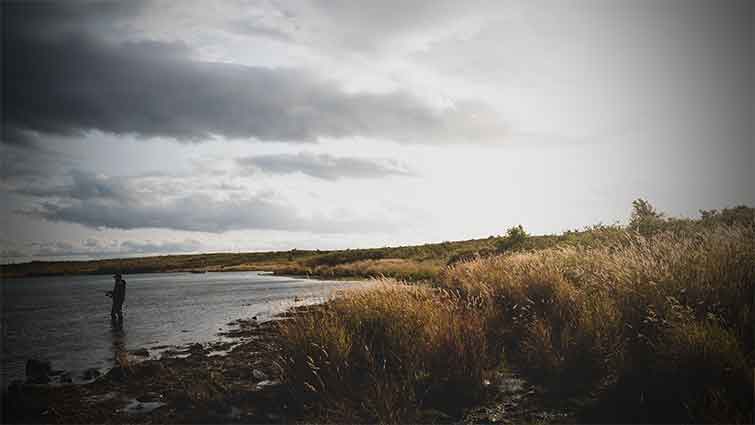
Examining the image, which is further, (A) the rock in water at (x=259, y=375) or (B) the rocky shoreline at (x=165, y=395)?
(A) the rock in water at (x=259, y=375)

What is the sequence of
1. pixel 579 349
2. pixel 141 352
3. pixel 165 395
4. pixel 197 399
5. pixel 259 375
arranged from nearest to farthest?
1. pixel 579 349
2. pixel 197 399
3. pixel 165 395
4. pixel 259 375
5. pixel 141 352

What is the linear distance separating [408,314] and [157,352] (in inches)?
420

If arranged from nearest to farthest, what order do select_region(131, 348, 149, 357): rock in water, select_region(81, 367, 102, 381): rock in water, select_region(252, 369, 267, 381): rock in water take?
select_region(252, 369, 267, 381): rock in water, select_region(81, 367, 102, 381): rock in water, select_region(131, 348, 149, 357): rock in water

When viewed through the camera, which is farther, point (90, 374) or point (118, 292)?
point (118, 292)

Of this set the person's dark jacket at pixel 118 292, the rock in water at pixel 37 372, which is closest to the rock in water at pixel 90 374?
the rock in water at pixel 37 372

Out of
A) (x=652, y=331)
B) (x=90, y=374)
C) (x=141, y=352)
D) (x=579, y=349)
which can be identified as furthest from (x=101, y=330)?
(x=652, y=331)

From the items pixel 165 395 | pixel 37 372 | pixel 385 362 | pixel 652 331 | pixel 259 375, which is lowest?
pixel 37 372

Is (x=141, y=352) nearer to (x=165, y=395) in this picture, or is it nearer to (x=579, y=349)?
(x=165, y=395)

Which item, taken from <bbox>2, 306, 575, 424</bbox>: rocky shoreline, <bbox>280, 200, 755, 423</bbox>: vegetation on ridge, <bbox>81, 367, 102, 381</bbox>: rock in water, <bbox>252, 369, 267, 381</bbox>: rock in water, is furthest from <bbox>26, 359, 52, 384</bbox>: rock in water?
<bbox>280, 200, 755, 423</bbox>: vegetation on ridge

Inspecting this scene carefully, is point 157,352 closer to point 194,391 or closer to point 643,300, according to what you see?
point 194,391

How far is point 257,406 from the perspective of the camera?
7.22 m

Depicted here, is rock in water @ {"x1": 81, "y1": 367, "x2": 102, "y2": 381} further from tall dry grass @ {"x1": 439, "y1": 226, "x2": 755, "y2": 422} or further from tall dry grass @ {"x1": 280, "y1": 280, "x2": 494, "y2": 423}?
tall dry grass @ {"x1": 439, "y1": 226, "x2": 755, "y2": 422}

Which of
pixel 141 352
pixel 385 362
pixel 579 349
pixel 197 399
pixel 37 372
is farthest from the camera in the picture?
pixel 141 352

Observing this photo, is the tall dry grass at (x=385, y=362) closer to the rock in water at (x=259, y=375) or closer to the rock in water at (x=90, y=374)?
the rock in water at (x=259, y=375)
